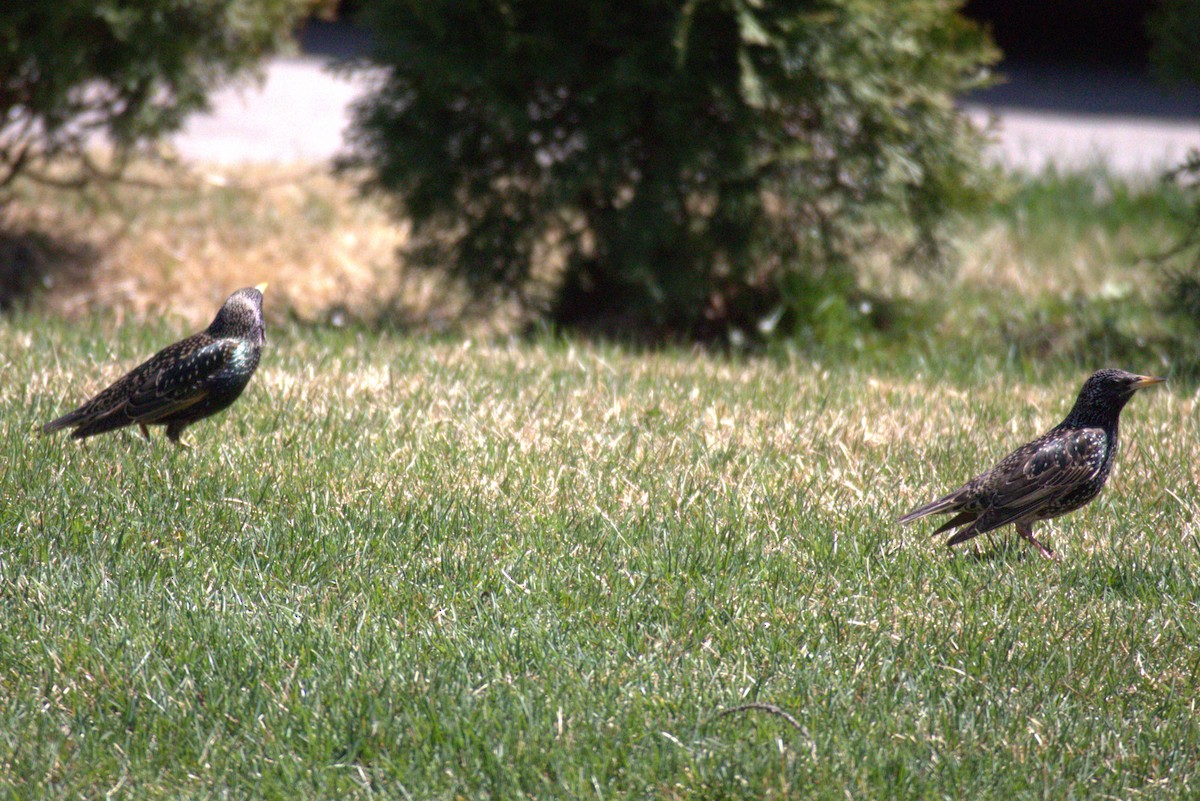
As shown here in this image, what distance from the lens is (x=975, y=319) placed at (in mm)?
Answer: 8023

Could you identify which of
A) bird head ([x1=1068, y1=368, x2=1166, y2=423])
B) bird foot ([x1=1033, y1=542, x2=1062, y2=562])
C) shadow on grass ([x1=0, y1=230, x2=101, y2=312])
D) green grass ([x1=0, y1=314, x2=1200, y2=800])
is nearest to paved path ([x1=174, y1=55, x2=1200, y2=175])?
shadow on grass ([x1=0, y1=230, x2=101, y2=312])

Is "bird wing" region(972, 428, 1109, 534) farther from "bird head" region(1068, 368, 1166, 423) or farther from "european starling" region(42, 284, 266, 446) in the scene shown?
"european starling" region(42, 284, 266, 446)

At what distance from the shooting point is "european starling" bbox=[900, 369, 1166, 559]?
156 inches

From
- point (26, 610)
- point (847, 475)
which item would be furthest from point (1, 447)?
point (847, 475)

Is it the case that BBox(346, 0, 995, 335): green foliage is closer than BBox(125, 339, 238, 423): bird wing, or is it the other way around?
BBox(125, 339, 238, 423): bird wing

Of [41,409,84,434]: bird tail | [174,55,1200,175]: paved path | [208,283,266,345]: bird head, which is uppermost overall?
[174,55,1200,175]: paved path

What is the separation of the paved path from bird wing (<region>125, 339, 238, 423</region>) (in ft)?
20.5

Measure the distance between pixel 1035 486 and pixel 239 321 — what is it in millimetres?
2915

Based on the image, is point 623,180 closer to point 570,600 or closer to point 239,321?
point 239,321

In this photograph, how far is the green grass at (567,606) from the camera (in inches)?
118

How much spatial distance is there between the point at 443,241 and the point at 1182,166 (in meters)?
4.14

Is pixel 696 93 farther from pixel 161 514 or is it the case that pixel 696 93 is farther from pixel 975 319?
pixel 161 514

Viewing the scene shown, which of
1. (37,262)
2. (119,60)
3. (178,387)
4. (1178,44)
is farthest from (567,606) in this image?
(37,262)

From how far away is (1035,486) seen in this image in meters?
3.98
